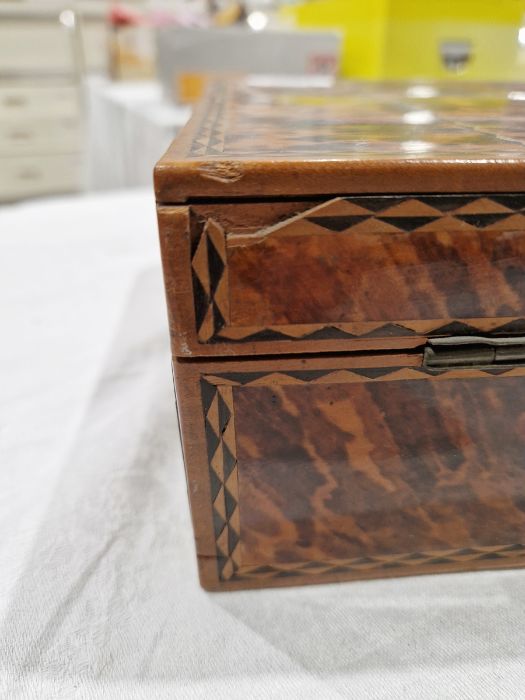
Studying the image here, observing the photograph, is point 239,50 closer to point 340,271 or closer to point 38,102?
point 340,271

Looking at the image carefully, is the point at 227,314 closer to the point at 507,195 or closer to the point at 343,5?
the point at 507,195

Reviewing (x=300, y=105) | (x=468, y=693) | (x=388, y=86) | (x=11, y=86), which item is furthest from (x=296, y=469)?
(x=11, y=86)

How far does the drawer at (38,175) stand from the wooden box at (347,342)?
2.64 metres

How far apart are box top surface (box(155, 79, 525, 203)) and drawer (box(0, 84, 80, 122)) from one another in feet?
8.33

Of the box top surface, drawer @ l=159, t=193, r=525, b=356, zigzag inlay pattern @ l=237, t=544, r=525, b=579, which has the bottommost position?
zigzag inlay pattern @ l=237, t=544, r=525, b=579

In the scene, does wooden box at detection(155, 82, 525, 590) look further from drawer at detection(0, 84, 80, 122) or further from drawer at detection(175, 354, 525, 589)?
drawer at detection(0, 84, 80, 122)

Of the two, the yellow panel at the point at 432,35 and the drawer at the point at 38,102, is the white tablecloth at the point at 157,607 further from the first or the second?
the drawer at the point at 38,102

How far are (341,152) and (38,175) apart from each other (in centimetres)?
283

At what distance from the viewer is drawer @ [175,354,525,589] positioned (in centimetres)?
36

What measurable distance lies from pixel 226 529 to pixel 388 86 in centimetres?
69

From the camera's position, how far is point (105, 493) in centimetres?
52

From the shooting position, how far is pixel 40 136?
273 centimetres

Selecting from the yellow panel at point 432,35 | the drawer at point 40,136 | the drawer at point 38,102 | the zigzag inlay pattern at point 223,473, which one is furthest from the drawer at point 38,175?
the zigzag inlay pattern at point 223,473

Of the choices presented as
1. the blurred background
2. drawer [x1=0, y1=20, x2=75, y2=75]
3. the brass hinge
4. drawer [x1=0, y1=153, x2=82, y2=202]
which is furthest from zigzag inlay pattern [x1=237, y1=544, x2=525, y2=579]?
drawer [x1=0, y1=20, x2=75, y2=75]
